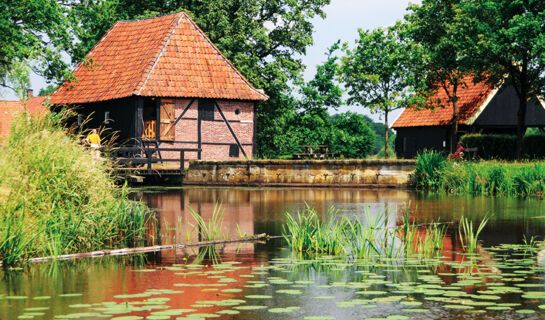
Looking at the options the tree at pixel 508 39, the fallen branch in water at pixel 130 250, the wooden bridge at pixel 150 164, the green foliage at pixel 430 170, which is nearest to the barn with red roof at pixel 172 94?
the wooden bridge at pixel 150 164

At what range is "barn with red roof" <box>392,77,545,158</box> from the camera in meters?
51.0

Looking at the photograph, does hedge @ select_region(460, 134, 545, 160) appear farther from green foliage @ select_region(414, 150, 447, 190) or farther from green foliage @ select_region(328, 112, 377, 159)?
green foliage @ select_region(414, 150, 447, 190)

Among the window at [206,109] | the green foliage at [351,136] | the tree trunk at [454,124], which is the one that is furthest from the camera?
the green foliage at [351,136]

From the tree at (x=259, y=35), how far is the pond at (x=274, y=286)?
34.0m


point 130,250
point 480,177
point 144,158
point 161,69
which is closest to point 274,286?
point 130,250

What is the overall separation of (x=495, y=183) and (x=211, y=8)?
23858 millimetres

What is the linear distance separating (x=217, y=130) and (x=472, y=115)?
751 inches

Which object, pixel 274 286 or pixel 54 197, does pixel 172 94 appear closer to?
pixel 54 197

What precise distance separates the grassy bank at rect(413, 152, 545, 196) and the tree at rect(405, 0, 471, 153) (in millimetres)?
21008

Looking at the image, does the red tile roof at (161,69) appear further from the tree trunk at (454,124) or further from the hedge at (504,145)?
the tree trunk at (454,124)

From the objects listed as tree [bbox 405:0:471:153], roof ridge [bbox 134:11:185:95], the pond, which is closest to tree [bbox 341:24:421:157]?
tree [bbox 405:0:471:153]

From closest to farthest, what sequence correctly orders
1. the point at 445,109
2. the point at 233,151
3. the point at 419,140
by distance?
1. the point at 233,151
2. the point at 445,109
3. the point at 419,140

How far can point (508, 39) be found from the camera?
133 ft

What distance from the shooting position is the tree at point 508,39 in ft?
128
